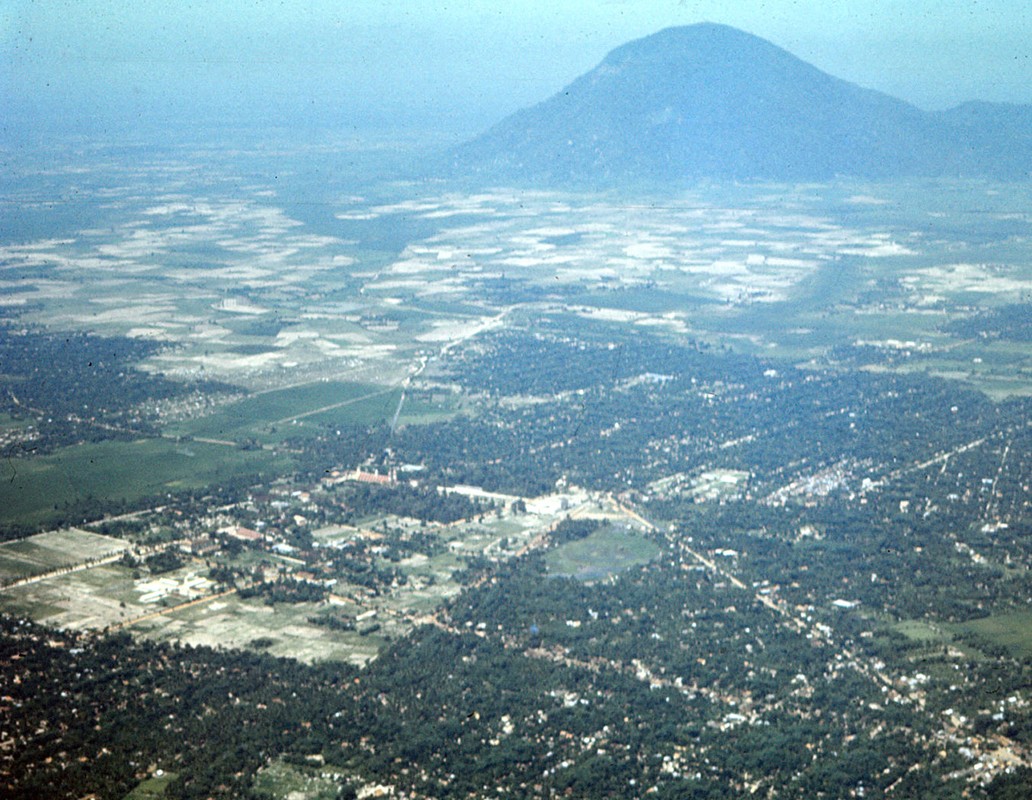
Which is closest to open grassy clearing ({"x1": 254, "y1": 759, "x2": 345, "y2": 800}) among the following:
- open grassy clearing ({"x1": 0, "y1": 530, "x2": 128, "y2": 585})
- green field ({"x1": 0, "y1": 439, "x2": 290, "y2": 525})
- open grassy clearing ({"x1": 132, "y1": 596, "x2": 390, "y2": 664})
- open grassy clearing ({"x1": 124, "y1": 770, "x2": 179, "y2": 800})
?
open grassy clearing ({"x1": 124, "y1": 770, "x2": 179, "y2": 800})

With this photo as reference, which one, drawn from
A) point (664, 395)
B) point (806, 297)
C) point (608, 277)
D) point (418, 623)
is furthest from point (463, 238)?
point (418, 623)

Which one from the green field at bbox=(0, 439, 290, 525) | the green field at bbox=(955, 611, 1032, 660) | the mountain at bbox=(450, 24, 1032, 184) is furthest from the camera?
the mountain at bbox=(450, 24, 1032, 184)

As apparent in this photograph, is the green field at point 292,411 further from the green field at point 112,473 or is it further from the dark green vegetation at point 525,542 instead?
the green field at point 112,473

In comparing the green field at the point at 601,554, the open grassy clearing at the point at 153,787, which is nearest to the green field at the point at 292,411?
the green field at the point at 601,554

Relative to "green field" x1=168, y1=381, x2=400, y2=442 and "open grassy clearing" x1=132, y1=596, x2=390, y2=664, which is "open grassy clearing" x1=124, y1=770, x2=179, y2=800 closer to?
"open grassy clearing" x1=132, y1=596, x2=390, y2=664

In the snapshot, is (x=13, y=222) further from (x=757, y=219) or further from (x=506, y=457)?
(x=506, y=457)

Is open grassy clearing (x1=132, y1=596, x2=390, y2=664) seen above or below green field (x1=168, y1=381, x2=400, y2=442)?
below

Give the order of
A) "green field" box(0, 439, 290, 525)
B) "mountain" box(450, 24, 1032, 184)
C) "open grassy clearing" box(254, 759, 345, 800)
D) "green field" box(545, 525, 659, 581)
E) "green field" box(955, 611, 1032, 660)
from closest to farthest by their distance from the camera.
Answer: "open grassy clearing" box(254, 759, 345, 800), "green field" box(955, 611, 1032, 660), "green field" box(545, 525, 659, 581), "green field" box(0, 439, 290, 525), "mountain" box(450, 24, 1032, 184)
